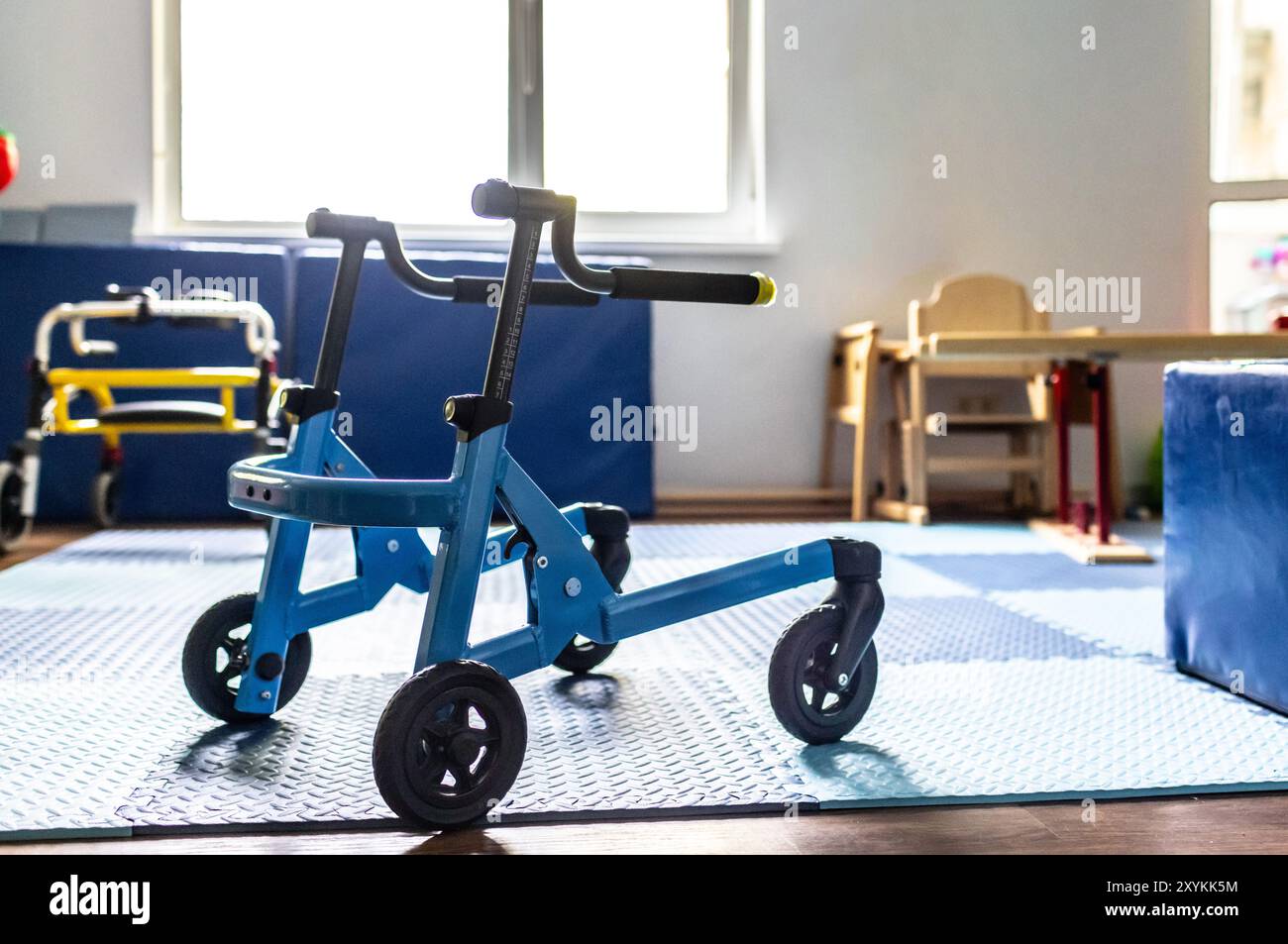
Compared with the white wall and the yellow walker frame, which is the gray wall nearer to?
the yellow walker frame

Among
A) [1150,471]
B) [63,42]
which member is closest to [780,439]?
[1150,471]

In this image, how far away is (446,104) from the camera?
153 inches

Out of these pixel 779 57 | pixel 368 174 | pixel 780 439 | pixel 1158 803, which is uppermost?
pixel 779 57

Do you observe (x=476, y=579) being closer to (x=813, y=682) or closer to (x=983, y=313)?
(x=813, y=682)

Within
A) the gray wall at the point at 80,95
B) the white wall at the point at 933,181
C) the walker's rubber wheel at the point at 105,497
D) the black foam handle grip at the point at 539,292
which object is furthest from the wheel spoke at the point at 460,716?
the gray wall at the point at 80,95

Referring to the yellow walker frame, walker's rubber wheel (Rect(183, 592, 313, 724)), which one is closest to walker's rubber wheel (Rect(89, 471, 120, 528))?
the yellow walker frame

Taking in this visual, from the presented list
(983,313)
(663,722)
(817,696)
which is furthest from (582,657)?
(983,313)

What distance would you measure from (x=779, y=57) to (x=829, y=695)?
117 inches

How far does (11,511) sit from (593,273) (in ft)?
7.11

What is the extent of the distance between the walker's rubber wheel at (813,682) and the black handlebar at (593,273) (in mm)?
355

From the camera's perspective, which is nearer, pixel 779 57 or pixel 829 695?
pixel 829 695
